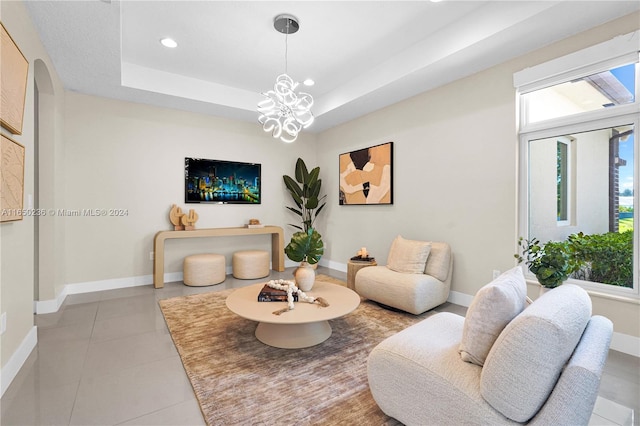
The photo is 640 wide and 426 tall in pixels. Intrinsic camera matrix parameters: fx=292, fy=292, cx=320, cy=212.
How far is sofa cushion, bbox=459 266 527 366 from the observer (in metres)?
1.31

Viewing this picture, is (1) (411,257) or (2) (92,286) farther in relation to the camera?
(2) (92,286)

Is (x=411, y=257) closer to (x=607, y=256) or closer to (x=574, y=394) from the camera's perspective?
(x=607, y=256)

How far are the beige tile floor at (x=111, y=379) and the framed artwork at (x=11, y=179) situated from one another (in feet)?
3.62

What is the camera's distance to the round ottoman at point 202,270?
430cm

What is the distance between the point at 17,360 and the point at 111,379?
2.36 feet

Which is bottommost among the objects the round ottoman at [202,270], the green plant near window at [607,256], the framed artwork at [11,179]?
the round ottoman at [202,270]

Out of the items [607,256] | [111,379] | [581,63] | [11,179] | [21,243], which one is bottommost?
[111,379]

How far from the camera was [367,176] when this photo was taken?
4836mm

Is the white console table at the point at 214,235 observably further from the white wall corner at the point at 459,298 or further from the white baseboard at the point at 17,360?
the white wall corner at the point at 459,298

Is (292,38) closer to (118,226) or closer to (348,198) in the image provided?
(348,198)

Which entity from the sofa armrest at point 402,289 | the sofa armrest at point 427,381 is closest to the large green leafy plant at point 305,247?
the sofa armrest at point 402,289

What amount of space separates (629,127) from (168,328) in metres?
4.49

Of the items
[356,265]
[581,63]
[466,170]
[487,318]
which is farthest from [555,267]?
[356,265]

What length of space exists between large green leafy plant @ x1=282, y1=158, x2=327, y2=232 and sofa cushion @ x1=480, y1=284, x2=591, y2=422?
456 cm
